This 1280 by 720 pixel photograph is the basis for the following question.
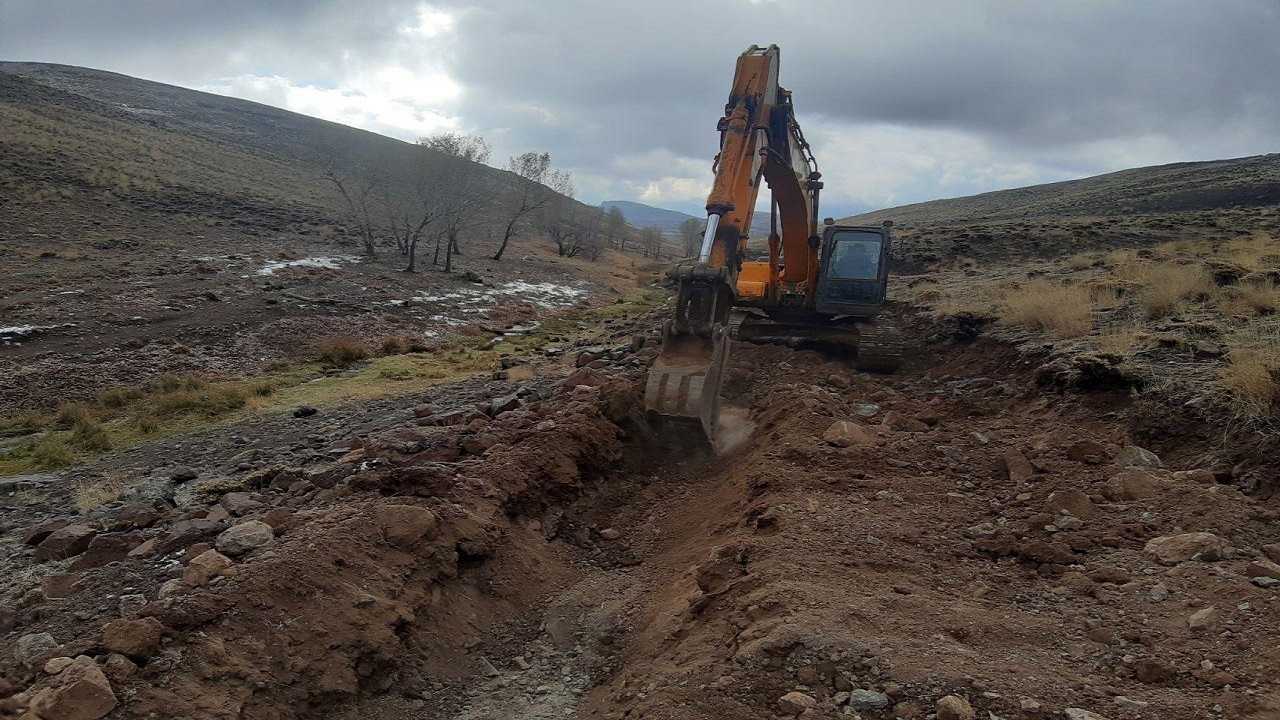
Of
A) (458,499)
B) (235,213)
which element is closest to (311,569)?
(458,499)

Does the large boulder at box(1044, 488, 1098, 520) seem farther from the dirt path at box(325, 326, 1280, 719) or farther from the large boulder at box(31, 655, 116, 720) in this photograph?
the large boulder at box(31, 655, 116, 720)

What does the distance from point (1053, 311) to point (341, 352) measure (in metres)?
13.5

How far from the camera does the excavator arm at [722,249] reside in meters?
6.80

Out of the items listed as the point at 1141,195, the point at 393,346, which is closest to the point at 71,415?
the point at 393,346

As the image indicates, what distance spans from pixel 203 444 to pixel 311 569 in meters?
7.03

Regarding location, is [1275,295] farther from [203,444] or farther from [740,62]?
[203,444]

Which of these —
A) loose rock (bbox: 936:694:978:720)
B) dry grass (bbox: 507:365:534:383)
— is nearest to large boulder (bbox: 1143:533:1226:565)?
loose rock (bbox: 936:694:978:720)

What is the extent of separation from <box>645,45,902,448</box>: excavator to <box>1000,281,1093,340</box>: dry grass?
6.33ft

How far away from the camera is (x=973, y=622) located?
3643 millimetres

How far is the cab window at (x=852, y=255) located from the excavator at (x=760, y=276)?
0.05 feet

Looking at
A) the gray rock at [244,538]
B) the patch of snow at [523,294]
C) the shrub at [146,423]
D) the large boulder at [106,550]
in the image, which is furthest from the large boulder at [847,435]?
the patch of snow at [523,294]

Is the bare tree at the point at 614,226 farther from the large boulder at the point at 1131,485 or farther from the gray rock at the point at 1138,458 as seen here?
the large boulder at the point at 1131,485

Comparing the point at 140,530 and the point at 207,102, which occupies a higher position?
the point at 207,102

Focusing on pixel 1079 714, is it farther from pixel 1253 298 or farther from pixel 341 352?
pixel 341 352
